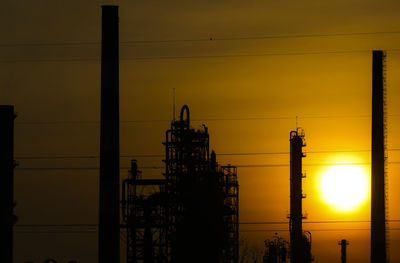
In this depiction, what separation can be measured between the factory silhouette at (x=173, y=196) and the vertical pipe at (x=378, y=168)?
0.04 metres

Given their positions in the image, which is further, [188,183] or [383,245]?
[383,245]

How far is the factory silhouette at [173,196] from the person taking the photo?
115 ft

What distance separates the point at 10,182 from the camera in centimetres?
3067

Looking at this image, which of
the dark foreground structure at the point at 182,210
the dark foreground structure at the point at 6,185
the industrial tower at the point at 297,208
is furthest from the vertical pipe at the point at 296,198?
the dark foreground structure at the point at 6,185

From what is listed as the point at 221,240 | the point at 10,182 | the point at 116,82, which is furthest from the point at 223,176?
the point at 10,182

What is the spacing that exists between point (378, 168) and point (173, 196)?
997 cm

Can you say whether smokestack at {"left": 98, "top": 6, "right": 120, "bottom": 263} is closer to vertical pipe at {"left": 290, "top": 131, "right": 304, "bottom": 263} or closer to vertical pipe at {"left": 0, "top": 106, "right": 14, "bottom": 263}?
vertical pipe at {"left": 0, "top": 106, "right": 14, "bottom": 263}

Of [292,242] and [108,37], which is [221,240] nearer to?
[108,37]

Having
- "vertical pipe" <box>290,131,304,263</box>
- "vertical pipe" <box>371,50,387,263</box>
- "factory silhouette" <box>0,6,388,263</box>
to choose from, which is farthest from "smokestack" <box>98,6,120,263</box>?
"vertical pipe" <box>290,131,304,263</box>

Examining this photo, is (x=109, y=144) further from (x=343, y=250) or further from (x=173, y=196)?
(x=343, y=250)

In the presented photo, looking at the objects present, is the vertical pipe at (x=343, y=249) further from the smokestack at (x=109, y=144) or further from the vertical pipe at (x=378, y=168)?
the smokestack at (x=109, y=144)

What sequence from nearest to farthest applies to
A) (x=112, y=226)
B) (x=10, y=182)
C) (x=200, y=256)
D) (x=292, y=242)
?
(x=10, y=182) → (x=112, y=226) → (x=200, y=256) → (x=292, y=242)

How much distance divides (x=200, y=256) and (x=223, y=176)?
21.1 feet

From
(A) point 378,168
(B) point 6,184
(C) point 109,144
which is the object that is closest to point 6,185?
(B) point 6,184
